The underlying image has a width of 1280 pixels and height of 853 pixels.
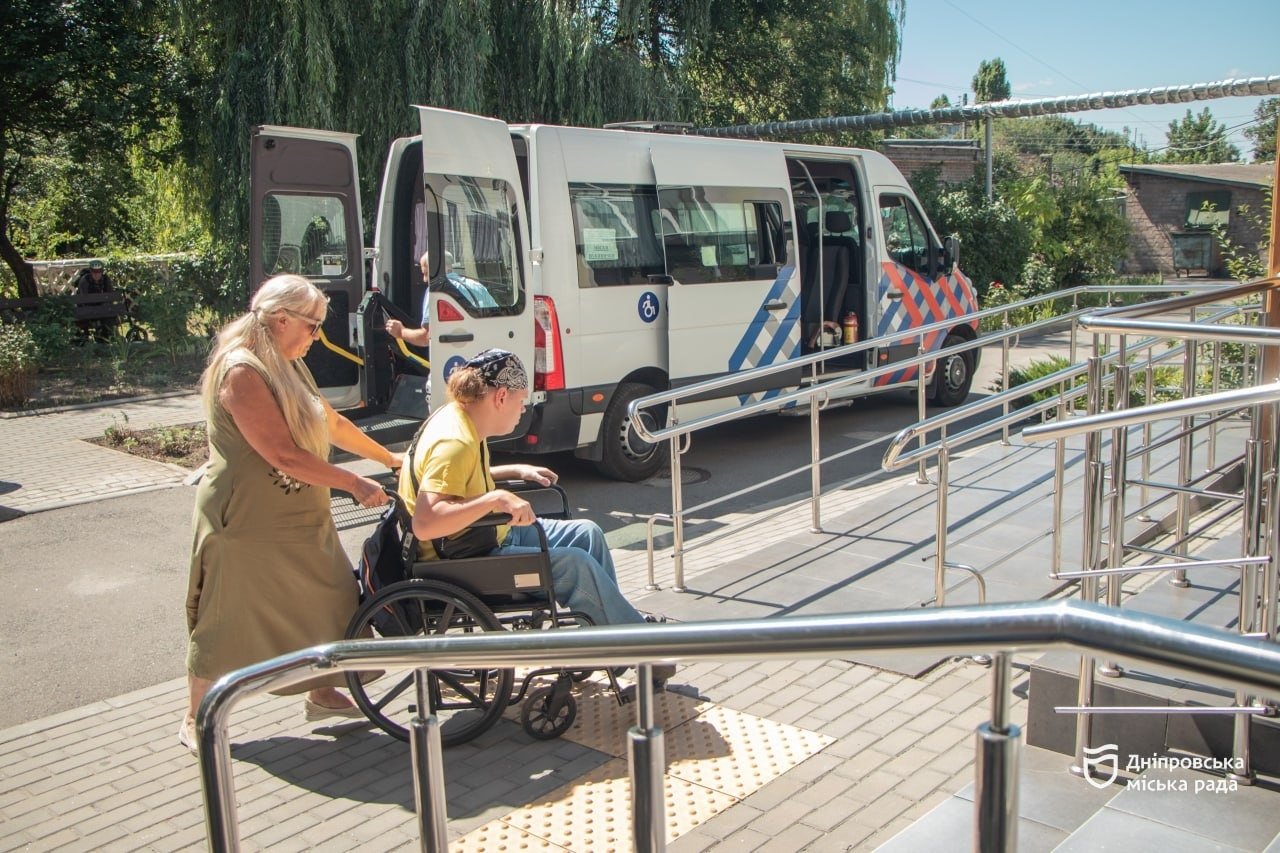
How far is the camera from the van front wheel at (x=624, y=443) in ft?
29.2

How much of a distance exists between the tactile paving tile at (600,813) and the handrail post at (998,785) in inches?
86.7

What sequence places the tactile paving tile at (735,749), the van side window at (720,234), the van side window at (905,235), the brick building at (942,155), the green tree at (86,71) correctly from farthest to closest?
the brick building at (942,155) → the green tree at (86,71) → the van side window at (905,235) → the van side window at (720,234) → the tactile paving tile at (735,749)

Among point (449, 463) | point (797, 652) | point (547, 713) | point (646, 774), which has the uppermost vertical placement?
point (797, 652)

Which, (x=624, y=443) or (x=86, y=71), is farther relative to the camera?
(x=86, y=71)

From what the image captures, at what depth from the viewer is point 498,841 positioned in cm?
368

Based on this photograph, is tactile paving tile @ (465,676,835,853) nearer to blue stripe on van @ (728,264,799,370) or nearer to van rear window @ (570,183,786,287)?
van rear window @ (570,183,786,287)

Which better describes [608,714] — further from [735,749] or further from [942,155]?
[942,155]

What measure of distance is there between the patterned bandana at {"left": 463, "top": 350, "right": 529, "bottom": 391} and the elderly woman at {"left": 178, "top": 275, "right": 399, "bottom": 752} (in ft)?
2.08

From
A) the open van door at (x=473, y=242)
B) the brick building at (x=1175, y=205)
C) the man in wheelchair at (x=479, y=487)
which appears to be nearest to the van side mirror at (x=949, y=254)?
the open van door at (x=473, y=242)

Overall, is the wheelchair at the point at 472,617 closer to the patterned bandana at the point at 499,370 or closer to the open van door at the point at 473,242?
the patterned bandana at the point at 499,370

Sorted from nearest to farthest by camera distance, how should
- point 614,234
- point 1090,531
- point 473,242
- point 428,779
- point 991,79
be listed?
point 428,779 < point 1090,531 < point 473,242 < point 614,234 < point 991,79

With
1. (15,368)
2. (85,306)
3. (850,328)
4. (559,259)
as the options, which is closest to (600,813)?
(559,259)

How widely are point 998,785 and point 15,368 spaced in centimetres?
1368

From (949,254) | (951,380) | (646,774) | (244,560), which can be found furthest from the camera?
(951,380)
